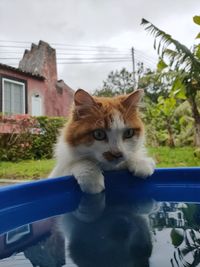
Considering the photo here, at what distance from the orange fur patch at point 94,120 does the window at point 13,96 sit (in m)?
8.98

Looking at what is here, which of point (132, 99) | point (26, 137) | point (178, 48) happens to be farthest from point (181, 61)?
point (26, 137)

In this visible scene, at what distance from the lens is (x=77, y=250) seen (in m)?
1.03

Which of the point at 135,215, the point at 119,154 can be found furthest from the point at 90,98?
the point at 135,215

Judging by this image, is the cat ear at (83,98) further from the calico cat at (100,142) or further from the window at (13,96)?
the window at (13,96)

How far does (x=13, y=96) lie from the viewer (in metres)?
11.1

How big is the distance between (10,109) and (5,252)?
33.9ft

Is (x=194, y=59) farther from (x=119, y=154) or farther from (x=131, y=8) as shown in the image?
(x=119, y=154)

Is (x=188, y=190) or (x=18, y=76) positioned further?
(x=18, y=76)

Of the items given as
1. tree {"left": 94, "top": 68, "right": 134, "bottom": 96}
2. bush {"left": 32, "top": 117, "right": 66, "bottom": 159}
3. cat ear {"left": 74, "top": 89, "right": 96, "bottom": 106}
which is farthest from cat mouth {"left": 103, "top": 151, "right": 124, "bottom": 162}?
tree {"left": 94, "top": 68, "right": 134, "bottom": 96}

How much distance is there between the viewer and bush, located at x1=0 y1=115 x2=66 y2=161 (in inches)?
301

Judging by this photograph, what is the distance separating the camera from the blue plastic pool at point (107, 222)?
38.2 inches

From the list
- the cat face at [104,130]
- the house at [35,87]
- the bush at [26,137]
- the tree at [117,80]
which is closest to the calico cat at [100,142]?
the cat face at [104,130]

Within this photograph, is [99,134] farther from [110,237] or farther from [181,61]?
[181,61]

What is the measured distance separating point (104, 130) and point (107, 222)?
1.65ft
